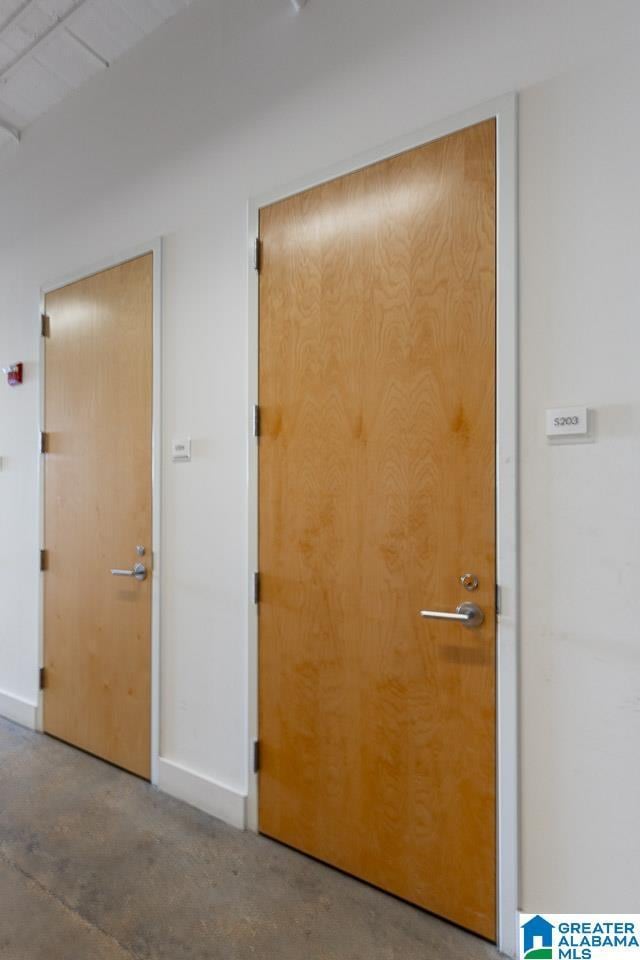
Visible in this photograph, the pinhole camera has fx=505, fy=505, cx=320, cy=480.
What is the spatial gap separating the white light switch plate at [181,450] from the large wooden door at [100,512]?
0.57 feet

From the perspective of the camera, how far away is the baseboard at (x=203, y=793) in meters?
2.06

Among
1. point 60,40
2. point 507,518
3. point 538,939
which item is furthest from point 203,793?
point 60,40

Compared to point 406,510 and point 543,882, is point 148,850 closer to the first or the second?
point 543,882

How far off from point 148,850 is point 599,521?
1997 millimetres

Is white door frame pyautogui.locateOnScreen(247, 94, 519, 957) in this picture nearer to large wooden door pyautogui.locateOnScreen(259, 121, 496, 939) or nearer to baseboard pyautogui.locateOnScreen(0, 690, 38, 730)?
large wooden door pyautogui.locateOnScreen(259, 121, 496, 939)

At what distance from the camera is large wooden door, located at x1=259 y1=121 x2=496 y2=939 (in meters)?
1.56

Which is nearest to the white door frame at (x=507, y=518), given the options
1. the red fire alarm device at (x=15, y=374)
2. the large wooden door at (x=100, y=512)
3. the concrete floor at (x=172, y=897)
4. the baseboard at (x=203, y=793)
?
the concrete floor at (x=172, y=897)

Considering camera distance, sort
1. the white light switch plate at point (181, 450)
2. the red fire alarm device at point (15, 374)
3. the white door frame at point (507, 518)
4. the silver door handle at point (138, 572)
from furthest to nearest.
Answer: the red fire alarm device at point (15, 374)
the silver door handle at point (138, 572)
the white light switch plate at point (181, 450)
the white door frame at point (507, 518)

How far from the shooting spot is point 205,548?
2.21 meters

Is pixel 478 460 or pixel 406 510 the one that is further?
pixel 406 510

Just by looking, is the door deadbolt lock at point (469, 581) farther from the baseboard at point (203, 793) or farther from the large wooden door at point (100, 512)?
the large wooden door at point (100, 512)

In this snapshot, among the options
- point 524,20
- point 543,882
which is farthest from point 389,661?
point 524,20

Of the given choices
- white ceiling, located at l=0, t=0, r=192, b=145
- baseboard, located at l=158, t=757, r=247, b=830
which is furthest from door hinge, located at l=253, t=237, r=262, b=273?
baseboard, located at l=158, t=757, r=247, b=830

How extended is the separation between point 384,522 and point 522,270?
2.90 ft
